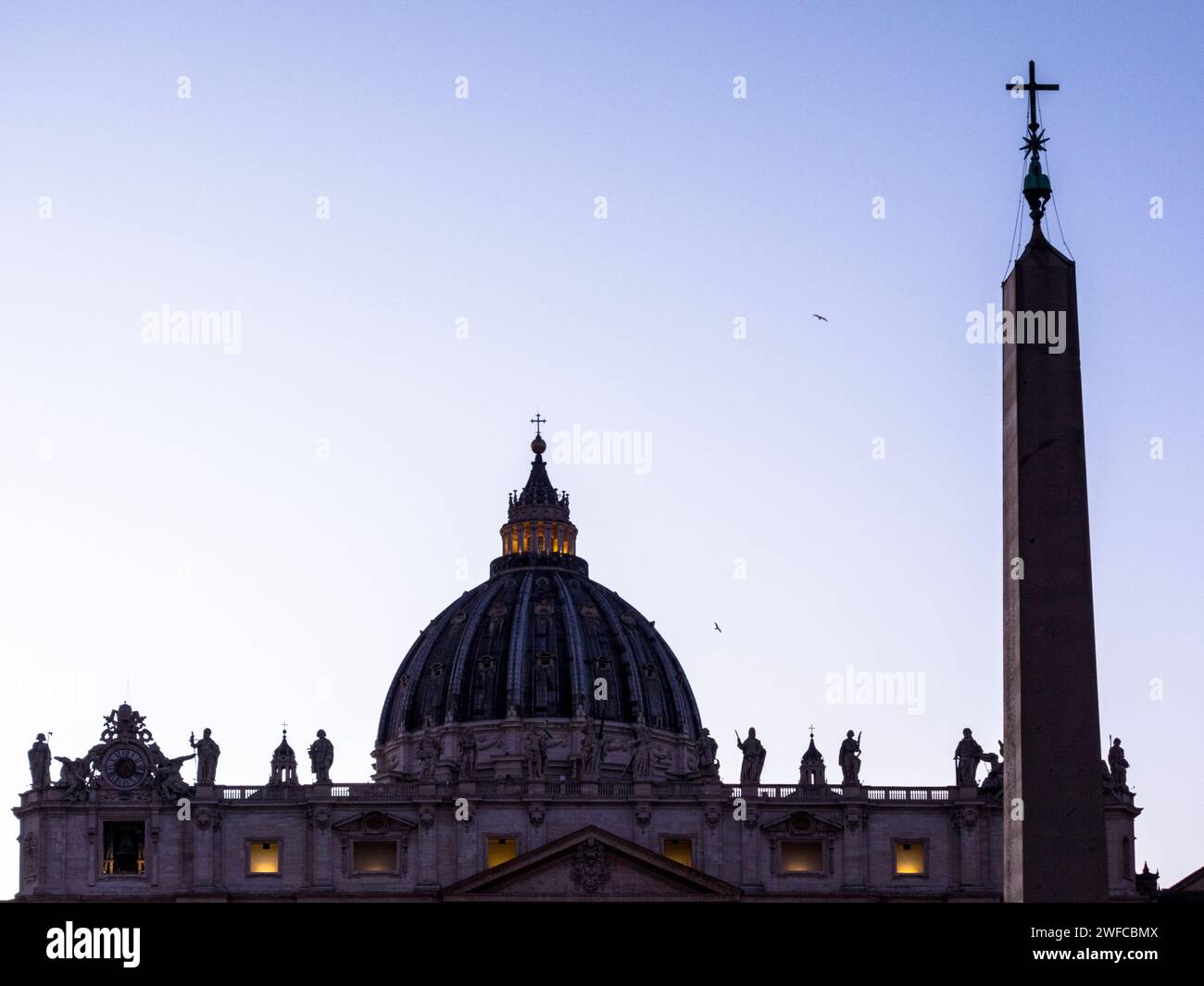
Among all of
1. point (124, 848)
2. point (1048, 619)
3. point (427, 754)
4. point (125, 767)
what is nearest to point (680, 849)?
point (427, 754)

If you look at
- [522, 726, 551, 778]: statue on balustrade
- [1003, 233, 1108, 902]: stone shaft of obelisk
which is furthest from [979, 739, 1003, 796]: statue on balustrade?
[1003, 233, 1108, 902]: stone shaft of obelisk

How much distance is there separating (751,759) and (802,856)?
17.8ft

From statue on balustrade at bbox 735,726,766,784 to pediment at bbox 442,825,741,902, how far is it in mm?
6432

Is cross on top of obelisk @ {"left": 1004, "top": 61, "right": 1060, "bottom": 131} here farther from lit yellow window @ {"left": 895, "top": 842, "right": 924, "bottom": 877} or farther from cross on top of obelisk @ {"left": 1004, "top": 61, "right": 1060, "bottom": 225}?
lit yellow window @ {"left": 895, "top": 842, "right": 924, "bottom": 877}

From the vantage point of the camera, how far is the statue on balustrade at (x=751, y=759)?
406 feet

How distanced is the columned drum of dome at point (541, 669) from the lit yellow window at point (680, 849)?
3971cm

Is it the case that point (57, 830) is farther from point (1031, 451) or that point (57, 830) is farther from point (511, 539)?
point (1031, 451)

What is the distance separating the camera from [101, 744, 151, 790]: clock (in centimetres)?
12062

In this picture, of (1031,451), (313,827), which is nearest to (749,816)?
(313,827)

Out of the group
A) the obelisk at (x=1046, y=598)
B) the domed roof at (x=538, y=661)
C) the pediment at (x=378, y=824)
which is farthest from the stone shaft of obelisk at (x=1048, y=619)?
the domed roof at (x=538, y=661)
